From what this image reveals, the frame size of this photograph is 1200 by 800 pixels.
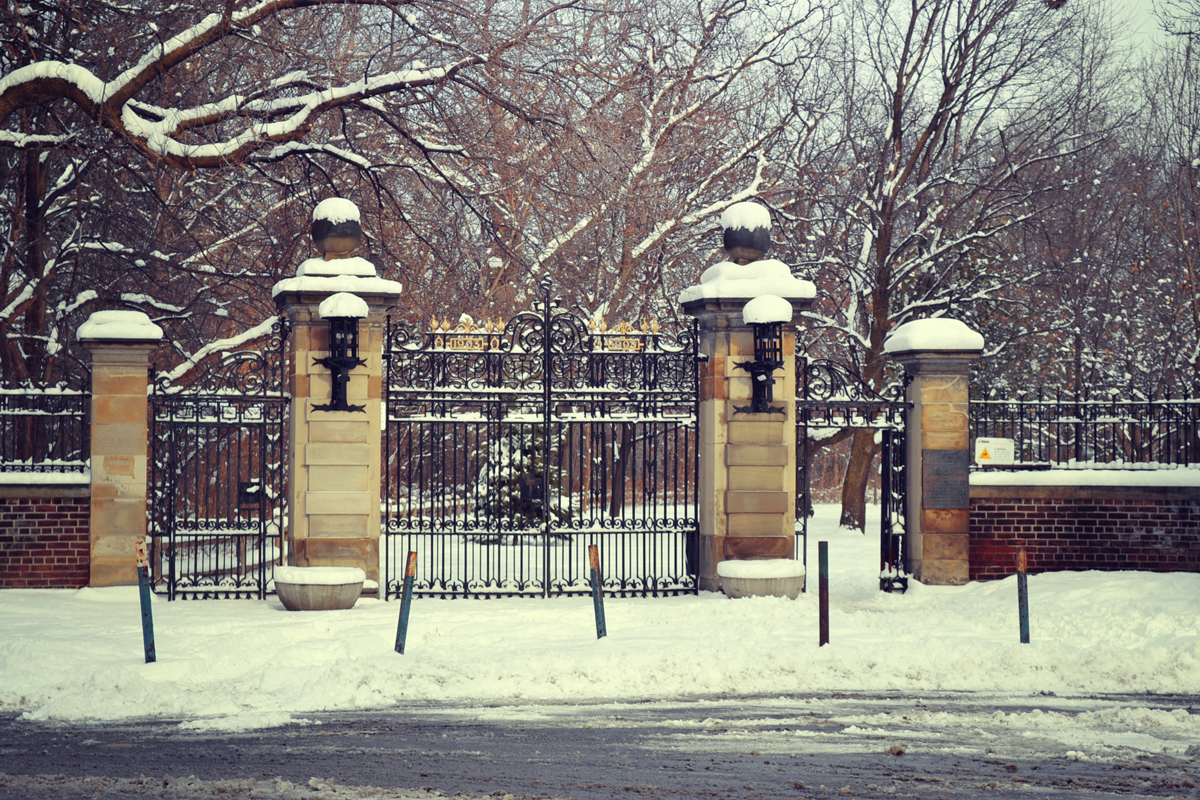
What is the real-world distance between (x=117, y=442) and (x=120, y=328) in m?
1.15

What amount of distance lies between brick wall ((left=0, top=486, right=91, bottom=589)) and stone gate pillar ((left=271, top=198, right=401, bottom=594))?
85.4 inches

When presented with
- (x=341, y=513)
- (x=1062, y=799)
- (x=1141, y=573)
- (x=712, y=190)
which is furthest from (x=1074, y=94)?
(x=1062, y=799)

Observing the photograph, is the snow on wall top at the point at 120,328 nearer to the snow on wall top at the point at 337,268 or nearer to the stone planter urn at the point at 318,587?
the snow on wall top at the point at 337,268

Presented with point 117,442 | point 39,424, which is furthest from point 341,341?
point 39,424

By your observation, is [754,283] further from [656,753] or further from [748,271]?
[656,753]

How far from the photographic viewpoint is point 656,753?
638 centimetres

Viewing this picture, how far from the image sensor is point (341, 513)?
1160cm

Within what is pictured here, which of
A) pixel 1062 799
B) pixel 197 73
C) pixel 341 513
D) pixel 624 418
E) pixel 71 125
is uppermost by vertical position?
pixel 197 73

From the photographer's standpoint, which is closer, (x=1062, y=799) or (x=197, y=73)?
(x=1062, y=799)

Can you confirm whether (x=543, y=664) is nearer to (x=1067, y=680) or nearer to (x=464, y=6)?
(x=1067, y=680)

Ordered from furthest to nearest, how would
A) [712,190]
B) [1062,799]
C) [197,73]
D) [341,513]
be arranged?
[712,190] < [197,73] < [341,513] < [1062,799]

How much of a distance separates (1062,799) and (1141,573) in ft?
23.5

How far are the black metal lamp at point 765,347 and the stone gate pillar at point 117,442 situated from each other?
600 cm

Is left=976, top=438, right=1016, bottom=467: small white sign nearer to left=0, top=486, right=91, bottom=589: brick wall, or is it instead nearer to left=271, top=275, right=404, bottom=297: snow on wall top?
left=271, top=275, right=404, bottom=297: snow on wall top
